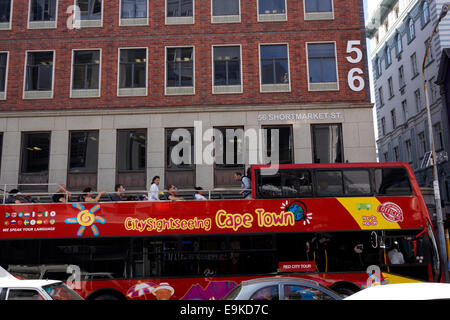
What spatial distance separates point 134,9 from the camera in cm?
2319

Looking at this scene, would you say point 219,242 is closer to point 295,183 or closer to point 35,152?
point 295,183

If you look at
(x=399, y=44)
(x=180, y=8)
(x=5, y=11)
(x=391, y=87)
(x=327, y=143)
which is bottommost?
(x=327, y=143)

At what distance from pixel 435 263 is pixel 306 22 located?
51.1 feet

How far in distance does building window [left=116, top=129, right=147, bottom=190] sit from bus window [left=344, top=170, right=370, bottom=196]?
1208 cm

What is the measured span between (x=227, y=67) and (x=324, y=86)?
18.2 feet

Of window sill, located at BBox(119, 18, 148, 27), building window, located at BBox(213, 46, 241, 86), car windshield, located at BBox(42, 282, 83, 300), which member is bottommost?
car windshield, located at BBox(42, 282, 83, 300)

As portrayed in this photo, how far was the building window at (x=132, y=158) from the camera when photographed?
21422 millimetres

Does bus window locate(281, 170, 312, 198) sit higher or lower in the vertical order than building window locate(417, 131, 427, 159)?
lower

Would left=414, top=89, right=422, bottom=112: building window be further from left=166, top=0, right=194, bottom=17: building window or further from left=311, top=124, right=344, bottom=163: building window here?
left=166, top=0, right=194, bottom=17: building window

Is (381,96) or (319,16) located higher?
(381,96)

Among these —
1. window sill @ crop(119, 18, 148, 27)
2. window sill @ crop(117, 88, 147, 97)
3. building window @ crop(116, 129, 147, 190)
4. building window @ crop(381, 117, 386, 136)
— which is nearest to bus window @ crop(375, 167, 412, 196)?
building window @ crop(116, 129, 147, 190)

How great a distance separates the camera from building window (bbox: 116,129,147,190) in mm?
21422

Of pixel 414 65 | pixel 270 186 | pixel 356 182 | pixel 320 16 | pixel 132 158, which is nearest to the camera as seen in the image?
pixel 356 182

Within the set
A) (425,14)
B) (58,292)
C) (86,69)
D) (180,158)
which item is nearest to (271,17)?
(180,158)
